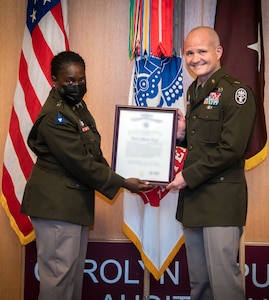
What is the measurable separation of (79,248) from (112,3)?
5.87 ft

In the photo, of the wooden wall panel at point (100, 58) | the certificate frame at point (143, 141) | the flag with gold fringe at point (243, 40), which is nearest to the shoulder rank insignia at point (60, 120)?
the certificate frame at point (143, 141)

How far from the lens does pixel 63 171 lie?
2.62 meters

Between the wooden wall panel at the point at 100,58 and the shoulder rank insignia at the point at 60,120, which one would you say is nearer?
the shoulder rank insignia at the point at 60,120

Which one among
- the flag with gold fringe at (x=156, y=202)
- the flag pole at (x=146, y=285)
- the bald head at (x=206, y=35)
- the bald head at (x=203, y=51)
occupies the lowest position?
the flag pole at (x=146, y=285)

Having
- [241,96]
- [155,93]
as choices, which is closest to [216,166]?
[241,96]

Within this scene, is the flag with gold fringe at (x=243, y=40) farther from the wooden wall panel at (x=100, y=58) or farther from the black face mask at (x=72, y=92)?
→ the black face mask at (x=72, y=92)

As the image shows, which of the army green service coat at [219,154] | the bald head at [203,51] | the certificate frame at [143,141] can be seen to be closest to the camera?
the army green service coat at [219,154]

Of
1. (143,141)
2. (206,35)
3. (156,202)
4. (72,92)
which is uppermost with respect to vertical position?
(206,35)

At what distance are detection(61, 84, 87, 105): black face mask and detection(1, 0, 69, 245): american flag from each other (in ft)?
2.48

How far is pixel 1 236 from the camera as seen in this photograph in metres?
3.63

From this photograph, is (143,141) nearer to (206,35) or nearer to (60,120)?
(60,120)

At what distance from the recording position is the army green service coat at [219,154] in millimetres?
2545

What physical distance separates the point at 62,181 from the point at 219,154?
2.69 feet

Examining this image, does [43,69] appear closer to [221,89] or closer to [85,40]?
[85,40]
